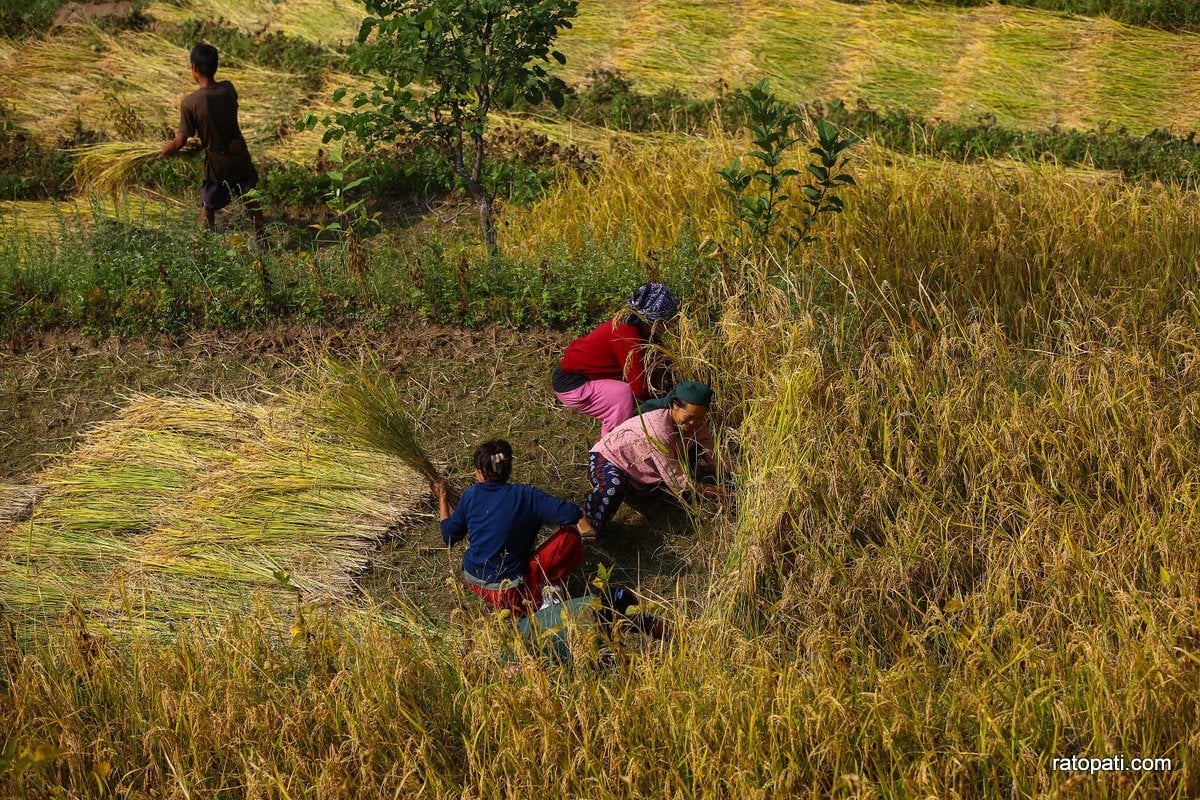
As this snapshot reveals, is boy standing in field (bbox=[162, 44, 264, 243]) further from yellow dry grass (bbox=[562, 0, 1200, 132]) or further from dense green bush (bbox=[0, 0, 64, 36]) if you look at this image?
dense green bush (bbox=[0, 0, 64, 36])

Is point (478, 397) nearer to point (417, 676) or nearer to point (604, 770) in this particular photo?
point (417, 676)

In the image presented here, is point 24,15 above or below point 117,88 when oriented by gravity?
above

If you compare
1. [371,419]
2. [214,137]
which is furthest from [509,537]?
→ [214,137]

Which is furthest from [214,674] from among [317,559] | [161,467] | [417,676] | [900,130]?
[900,130]

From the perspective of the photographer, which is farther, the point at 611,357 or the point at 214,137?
the point at 214,137

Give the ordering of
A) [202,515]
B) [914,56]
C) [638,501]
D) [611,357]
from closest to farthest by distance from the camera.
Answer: [202,515] < [638,501] < [611,357] < [914,56]

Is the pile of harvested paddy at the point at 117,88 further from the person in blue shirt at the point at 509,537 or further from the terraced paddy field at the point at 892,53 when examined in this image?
the person in blue shirt at the point at 509,537

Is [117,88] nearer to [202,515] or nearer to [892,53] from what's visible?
[202,515]

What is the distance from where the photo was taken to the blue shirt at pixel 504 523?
503 cm

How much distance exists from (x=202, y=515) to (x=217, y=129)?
137 inches

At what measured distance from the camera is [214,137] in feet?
27.0

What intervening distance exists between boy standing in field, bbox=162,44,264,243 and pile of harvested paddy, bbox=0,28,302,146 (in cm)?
143

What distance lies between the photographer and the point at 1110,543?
4754mm

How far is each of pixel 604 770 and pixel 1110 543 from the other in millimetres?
2084
